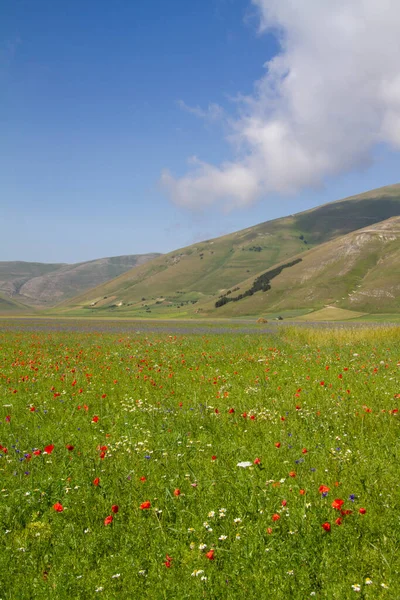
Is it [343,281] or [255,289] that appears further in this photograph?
[255,289]

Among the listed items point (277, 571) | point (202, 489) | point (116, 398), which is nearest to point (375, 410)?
point (202, 489)

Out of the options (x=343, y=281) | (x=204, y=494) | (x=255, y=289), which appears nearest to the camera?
(x=204, y=494)

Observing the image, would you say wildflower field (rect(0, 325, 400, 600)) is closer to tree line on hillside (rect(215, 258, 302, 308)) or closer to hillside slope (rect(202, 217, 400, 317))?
hillside slope (rect(202, 217, 400, 317))

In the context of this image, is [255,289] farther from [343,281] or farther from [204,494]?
[204,494]

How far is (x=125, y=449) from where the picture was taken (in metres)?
7.84

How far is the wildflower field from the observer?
451 cm

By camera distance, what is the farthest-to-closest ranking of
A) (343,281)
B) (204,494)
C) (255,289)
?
(255,289) < (343,281) < (204,494)

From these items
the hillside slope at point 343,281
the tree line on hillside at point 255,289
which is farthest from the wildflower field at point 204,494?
the tree line on hillside at point 255,289

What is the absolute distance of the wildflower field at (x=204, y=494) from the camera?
451 centimetres

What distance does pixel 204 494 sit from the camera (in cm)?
611

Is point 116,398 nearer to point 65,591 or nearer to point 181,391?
point 181,391

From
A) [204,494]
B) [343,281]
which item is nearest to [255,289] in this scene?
[343,281]

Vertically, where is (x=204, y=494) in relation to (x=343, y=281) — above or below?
below

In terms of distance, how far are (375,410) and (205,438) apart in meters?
3.95
